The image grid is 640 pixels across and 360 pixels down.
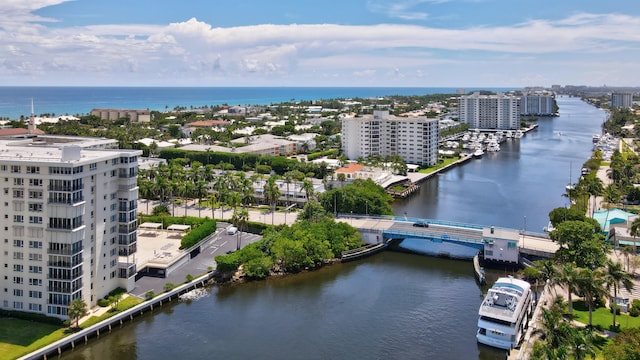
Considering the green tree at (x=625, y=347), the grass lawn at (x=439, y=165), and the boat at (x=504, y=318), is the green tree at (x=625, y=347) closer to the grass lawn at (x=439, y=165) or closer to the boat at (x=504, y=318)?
the boat at (x=504, y=318)

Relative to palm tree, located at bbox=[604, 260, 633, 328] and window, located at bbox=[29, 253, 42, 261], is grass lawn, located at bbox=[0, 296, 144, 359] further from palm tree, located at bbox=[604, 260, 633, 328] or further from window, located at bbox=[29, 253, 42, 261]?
palm tree, located at bbox=[604, 260, 633, 328]

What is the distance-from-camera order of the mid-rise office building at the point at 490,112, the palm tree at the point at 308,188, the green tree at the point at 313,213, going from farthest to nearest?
1. the mid-rise office building at the point at 490,112
2. the palm tree at the point at 308,188
3. the green tree at the point at 313,213

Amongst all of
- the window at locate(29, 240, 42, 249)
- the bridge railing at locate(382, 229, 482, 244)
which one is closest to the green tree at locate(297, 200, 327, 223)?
the bridge railing at locate(382, 229, 482, 244)

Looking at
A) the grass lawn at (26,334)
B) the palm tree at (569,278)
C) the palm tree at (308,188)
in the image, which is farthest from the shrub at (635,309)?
the palm tree at (308,188)

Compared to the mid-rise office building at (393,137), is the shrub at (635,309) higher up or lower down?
lower down

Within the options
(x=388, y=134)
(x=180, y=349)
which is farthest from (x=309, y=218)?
(x=388, y=134)

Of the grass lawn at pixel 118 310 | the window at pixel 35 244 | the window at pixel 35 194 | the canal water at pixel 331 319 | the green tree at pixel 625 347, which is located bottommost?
the canal water at pixel 331 319

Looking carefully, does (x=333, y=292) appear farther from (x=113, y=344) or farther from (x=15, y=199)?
(x=15, y=199)
